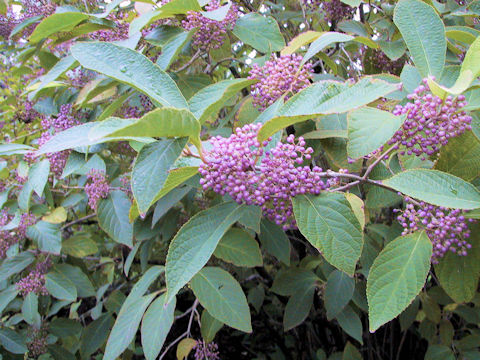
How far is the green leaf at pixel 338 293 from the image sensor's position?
1678 mm

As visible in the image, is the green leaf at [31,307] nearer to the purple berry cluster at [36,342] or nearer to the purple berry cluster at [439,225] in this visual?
the purple berry cluster at [36,342]

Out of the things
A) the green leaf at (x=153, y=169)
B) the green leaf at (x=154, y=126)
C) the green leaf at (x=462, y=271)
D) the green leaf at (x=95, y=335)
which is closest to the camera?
the green leaf at (x=154, y=126)

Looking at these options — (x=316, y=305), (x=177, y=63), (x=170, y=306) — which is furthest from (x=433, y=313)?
(x=177, y=63)

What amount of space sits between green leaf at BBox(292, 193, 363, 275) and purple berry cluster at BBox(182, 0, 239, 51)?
32.5 inches

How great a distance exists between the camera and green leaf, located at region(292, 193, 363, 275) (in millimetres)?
885

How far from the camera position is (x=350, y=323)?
1.83 m

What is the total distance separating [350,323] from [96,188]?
1.26 metres

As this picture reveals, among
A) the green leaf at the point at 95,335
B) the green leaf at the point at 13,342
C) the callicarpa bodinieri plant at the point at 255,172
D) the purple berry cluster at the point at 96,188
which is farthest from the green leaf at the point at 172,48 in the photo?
the green leaf at the point at 13,342

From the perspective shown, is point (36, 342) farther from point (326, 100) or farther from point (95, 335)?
point (326, 100)

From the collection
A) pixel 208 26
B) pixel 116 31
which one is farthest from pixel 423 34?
pixel 116 31

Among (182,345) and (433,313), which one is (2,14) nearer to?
(182,345)

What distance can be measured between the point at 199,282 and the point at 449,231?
856 mm

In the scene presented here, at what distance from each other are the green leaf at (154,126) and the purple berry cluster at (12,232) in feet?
5.04

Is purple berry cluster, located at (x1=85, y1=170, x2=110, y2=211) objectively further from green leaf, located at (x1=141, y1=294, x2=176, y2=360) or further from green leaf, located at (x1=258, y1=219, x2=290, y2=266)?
green leaf, located at (x1=258, y1=219, x2=290, y2=266)
